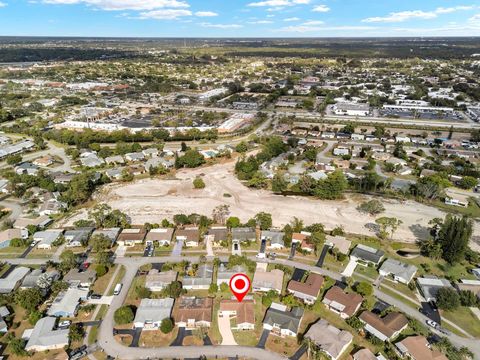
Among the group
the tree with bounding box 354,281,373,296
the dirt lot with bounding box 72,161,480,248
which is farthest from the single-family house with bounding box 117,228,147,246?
the tree with bounding box 354,281,373,296

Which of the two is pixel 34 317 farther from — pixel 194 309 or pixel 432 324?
pixel 432 324

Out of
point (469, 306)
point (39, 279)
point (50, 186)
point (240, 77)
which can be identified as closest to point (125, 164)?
point (50, 186)

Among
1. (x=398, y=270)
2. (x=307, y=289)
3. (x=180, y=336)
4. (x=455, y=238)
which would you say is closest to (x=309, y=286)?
(x=307, y=289)

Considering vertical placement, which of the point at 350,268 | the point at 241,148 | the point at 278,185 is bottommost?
the point at 350,268

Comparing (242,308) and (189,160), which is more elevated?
(189,160)

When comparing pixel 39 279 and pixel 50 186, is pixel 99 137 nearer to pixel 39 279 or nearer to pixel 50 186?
pixel 50 186

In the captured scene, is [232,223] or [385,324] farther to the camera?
[232,223]
